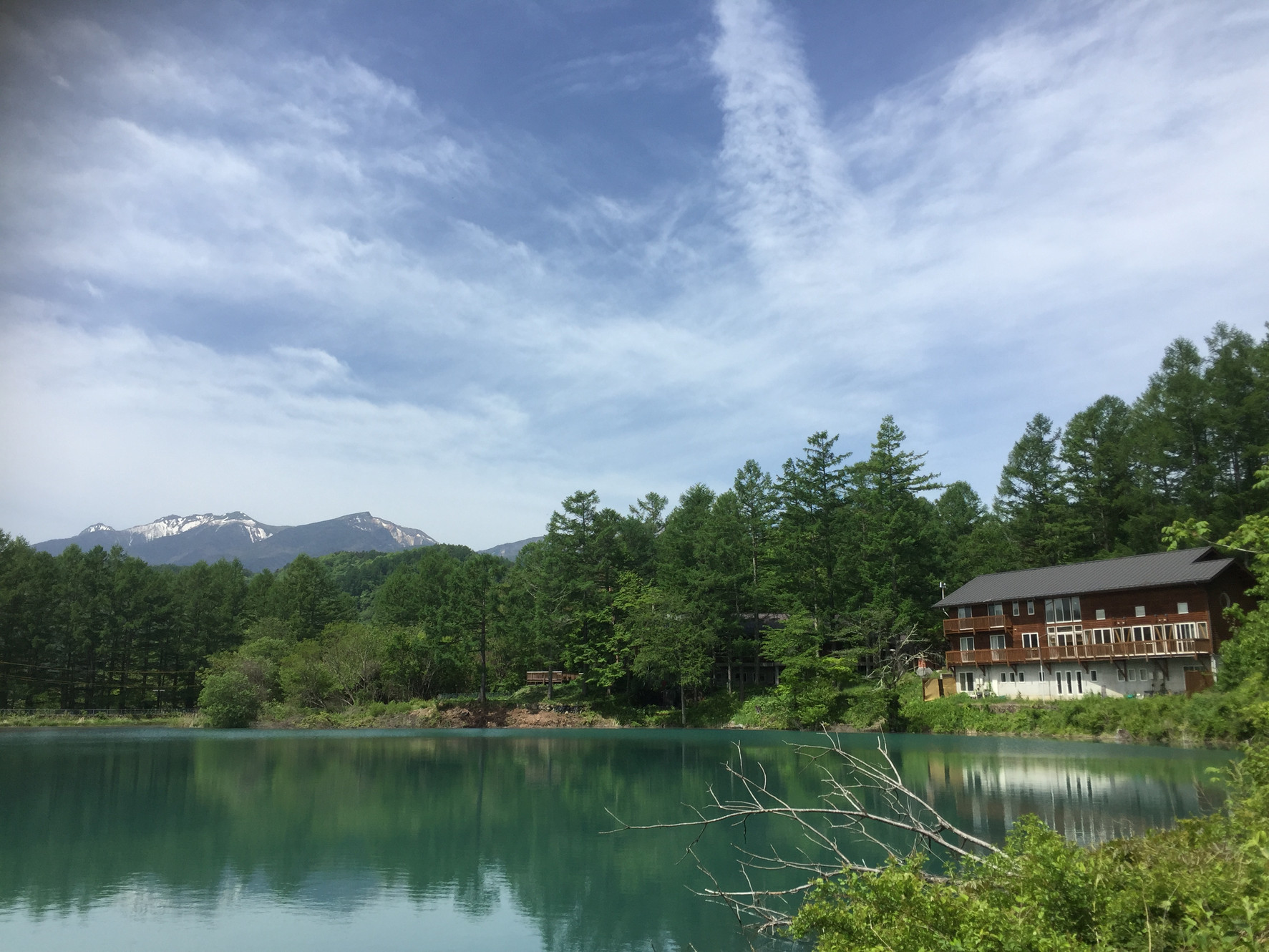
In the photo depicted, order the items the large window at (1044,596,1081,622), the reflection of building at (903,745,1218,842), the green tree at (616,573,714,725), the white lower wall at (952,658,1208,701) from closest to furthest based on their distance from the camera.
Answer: the reflection of building at (903,745,1218,842) → the white lower wall at (952,658,1208,701) → the large window at (1044,596,1081,622) → the green tree at (616,573,714,725)

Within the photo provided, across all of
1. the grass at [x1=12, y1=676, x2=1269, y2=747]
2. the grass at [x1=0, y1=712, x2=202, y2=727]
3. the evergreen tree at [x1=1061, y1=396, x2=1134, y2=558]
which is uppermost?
the evergreen tree at [x1=1061, y1=396, x2=1134, y2=558]

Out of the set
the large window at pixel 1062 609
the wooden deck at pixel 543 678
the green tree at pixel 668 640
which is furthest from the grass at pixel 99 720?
the large window at pixel 1062 609

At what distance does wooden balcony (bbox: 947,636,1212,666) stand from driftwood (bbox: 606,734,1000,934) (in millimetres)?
21190

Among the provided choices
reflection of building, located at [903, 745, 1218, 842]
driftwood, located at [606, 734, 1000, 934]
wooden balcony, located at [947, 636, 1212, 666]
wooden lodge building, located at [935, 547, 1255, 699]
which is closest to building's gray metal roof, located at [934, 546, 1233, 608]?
wooden lodge building, located at [935, 547, 1255, 699]

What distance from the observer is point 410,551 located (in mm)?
189000

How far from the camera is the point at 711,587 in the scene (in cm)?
5625

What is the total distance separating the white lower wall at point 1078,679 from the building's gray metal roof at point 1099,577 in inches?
150

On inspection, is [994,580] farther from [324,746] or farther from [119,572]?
[119,572]

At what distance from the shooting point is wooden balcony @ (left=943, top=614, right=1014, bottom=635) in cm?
4684

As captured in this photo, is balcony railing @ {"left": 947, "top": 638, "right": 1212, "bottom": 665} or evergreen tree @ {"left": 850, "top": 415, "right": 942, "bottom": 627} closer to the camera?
balcony railing @ {"left": 947, "top": 638, "right": 1212, "bottom": 665}

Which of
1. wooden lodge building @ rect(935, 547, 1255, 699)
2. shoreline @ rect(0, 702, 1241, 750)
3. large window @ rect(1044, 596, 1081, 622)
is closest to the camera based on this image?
wooden lodge building @ rect(935, 547, 1255, 699)

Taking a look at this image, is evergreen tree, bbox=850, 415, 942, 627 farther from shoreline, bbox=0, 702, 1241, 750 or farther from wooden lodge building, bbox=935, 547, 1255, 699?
shoreline, bbox=0, 702, 1241, 750

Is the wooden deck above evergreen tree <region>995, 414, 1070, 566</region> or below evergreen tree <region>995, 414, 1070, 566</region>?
below

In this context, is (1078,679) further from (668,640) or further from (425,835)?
(425,835)
